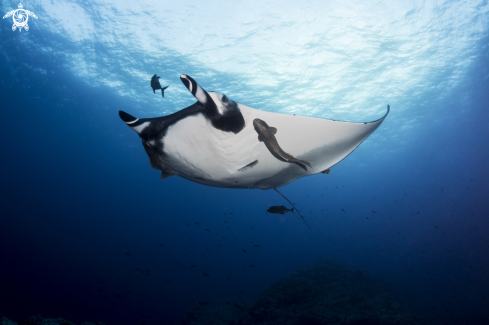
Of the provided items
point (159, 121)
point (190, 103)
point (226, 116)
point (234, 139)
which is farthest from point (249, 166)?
point (190, 103)

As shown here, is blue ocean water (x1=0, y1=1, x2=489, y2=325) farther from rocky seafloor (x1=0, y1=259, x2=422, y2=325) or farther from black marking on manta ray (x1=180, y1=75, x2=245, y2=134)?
black marking on manta ray (x1=180, y1=75, x2=245, y2=134)

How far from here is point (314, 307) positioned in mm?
9062

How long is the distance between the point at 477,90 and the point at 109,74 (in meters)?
29.5

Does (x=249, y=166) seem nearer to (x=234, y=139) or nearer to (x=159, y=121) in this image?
(x=234, y=139)

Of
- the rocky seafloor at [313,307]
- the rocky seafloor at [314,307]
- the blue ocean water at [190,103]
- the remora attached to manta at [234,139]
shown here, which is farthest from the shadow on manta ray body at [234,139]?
the blue ocean water at [190,103]

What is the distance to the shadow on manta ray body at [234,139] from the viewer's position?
1.59 m

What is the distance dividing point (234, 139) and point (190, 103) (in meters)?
16.3

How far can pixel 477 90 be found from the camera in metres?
18.2

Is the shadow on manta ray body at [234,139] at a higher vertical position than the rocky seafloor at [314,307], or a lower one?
higher

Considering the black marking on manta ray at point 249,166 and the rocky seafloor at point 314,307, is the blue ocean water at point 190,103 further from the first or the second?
the black marking on manta ray at point 249,166

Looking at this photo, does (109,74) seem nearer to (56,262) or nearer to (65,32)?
(65,32)

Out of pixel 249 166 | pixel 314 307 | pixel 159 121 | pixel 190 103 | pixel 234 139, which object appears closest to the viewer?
pixel 159 121

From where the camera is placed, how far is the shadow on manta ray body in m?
1.59

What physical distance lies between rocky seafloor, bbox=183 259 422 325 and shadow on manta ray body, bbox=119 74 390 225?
28.5ft
